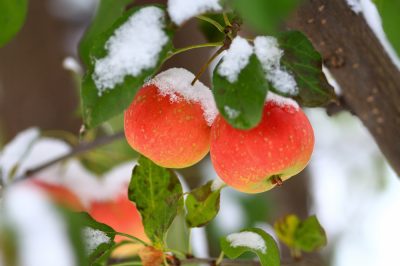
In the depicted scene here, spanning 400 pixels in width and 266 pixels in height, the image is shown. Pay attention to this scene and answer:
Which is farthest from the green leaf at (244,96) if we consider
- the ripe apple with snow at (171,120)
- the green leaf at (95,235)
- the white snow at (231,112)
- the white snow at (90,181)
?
the white snow at (90,181)

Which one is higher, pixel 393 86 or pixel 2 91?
pixel 393 86

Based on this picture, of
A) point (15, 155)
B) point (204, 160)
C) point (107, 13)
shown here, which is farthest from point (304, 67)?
point (204, 160)

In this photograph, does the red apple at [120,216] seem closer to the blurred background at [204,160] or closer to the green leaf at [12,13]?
the blurred background at [204,160]

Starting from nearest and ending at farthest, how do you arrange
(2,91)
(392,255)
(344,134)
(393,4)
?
(393,4), (2,91), (392,255), (344,134)

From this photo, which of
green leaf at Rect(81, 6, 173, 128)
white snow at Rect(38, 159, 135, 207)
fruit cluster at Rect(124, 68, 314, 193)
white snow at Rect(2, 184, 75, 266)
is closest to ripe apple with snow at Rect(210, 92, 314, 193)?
fruit cluster at Rect(124, 68, 314, 193)

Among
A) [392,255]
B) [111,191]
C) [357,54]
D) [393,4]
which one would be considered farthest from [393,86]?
[392,255]

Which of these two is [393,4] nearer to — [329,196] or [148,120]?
[148,120]
